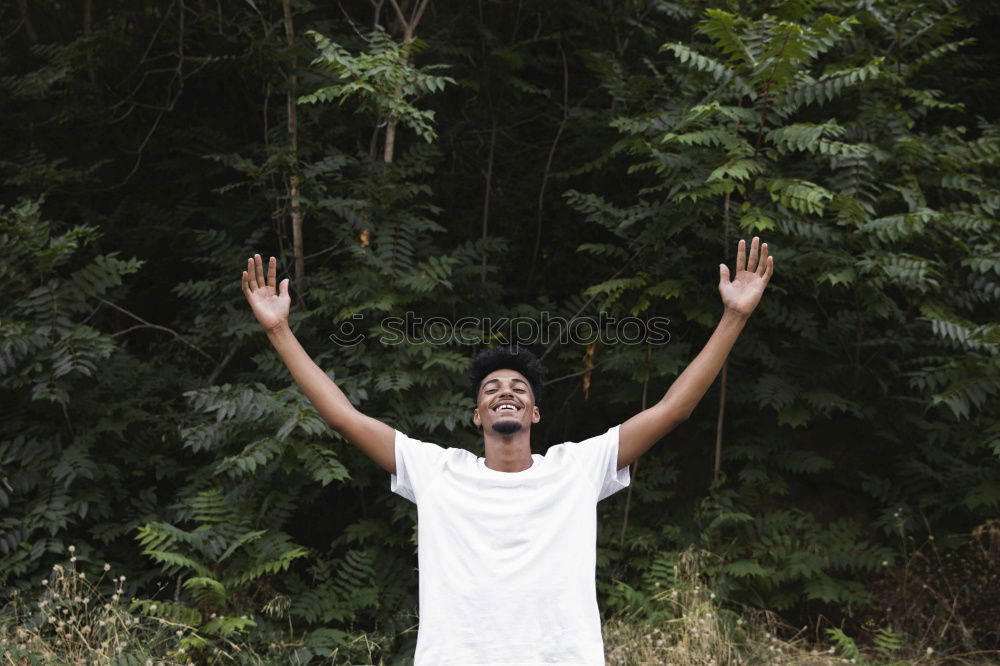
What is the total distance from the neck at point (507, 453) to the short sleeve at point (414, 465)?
0.18 meters

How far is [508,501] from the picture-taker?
2836 millimetres

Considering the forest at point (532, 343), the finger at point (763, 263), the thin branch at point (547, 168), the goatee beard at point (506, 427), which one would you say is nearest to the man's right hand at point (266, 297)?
the goatee beard at point (506, 427)

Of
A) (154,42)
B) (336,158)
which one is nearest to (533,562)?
(336,158)

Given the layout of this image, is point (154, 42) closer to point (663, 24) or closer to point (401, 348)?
point (401, 348)

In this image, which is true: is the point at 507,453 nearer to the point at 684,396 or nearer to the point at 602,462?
the point at 602,462

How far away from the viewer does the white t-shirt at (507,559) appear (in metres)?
2.65

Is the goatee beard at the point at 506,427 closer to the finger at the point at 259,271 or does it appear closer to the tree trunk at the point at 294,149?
the finger at the point at 259,271

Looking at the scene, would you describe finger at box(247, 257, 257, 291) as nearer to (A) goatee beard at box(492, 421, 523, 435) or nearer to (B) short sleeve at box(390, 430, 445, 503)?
(B) short sleeve at box(390, 430, 445, 503)

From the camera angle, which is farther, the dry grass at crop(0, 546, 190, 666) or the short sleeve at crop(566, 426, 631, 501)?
the dry grass at crop(0, 546, 190, 666)

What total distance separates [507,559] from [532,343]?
4417 mm

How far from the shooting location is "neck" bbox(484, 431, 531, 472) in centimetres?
301

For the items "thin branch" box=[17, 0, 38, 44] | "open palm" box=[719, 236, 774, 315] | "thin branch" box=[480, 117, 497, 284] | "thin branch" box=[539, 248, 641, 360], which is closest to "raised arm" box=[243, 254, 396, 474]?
"open palm" box=[719, 236, 774, 315]

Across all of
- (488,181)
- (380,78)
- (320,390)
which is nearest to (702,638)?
(320,390)

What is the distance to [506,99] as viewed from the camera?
27.4 feet
